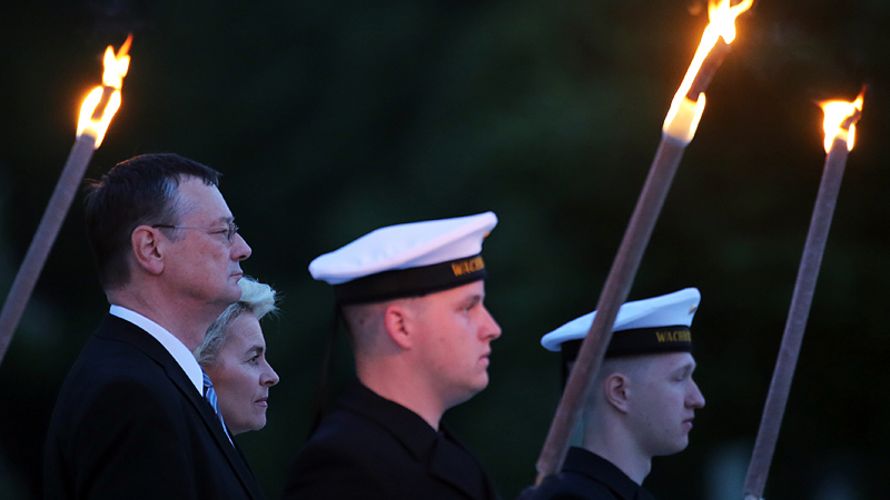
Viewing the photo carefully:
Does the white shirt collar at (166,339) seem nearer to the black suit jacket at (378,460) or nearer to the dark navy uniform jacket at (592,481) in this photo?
the black suit jacket at (378,460)

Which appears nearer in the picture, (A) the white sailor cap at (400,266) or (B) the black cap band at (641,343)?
(A) the white sailor cap at (400,266)

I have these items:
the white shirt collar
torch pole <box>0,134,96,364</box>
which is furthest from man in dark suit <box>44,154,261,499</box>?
torch pole <box>0,134,96,364</box>

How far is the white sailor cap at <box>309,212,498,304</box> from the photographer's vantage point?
135 inches

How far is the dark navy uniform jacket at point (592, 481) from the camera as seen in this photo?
13.8 ft

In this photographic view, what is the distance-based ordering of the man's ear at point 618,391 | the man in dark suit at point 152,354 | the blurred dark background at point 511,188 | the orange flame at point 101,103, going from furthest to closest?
the blurred dark background at point 511,188 < the man's ear at point 618,391 < the man in dark suit at point 152,354 < the orange flame at point 101,103

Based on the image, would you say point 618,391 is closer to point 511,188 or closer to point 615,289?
point 615,289

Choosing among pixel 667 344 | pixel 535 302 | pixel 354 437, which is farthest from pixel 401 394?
pixel 535 302

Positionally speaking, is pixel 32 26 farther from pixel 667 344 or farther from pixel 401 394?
pixel 401 394

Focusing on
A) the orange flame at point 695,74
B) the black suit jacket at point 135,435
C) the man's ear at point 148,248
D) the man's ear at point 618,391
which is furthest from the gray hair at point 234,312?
the orange flame at point 695,74

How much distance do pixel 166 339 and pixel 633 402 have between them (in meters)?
1.18

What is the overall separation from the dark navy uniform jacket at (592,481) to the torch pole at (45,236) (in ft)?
4.40

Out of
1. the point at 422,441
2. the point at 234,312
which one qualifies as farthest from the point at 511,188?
the point at 422,441

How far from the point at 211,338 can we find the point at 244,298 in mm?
181

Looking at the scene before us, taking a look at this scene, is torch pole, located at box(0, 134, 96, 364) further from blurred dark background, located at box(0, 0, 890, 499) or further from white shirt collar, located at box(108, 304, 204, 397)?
blurred dark background, located at box(0, 0, 890, 499)
